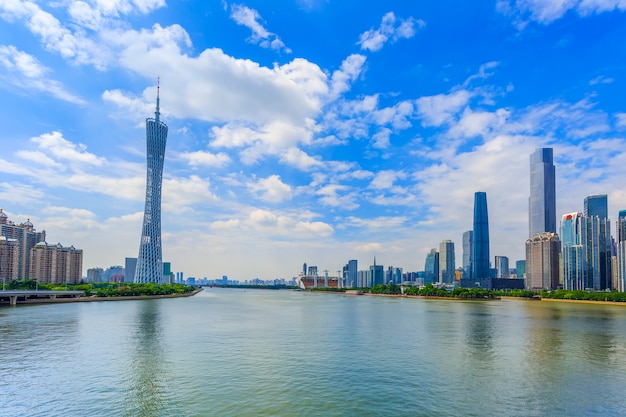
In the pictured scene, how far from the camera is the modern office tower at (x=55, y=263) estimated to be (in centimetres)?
15362

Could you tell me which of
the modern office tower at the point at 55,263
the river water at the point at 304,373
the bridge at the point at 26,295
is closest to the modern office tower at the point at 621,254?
the river water at the point at 304,373

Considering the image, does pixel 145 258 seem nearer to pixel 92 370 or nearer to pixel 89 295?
pixel 89 295

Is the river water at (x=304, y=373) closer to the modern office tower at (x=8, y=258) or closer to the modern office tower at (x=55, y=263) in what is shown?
the modern office tower at (x=8, y=258)

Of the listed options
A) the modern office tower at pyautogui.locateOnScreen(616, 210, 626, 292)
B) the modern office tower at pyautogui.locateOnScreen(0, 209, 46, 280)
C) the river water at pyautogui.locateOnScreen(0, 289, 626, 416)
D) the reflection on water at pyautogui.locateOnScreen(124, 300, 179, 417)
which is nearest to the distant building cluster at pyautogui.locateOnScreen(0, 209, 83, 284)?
the modern office tower at pyautogui.locateOnScreen(0, 209, 46, 280)

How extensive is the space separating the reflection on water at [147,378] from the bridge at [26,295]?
69039 mm

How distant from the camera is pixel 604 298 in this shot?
146 m

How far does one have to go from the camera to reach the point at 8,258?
139375 mm

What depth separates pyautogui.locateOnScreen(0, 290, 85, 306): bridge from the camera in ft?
307

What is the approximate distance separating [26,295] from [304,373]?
97.6m

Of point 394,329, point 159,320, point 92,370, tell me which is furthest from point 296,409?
point 159,320

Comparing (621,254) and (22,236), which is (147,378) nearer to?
(22,236)

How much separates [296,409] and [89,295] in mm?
120072

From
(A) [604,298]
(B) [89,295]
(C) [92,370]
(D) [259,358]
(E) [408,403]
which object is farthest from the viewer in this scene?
(A) [604,298]

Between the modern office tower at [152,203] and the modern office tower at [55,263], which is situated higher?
the modern office tower at [152,203]
